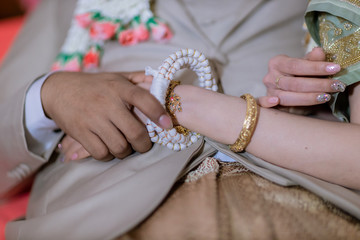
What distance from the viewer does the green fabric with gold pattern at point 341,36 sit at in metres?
0.55

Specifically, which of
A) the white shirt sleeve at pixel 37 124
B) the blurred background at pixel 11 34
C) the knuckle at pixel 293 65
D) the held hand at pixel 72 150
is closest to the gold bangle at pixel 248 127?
the knuckle at pixel 293 65

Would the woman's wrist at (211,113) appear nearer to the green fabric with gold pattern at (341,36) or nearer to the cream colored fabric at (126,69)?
the cream colored fabric at (126,69)

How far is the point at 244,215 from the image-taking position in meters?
0.47

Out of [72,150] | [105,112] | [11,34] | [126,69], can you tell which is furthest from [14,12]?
[105,112]

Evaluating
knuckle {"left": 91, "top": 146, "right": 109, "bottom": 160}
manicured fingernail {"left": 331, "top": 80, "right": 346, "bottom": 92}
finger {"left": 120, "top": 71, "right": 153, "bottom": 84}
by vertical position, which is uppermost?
manicured fingernail {"left": 331, "top": 80, "right": 346, "bottom": 92}

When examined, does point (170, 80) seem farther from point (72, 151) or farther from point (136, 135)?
point (72, 151)

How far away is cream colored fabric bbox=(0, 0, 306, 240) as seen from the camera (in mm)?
504

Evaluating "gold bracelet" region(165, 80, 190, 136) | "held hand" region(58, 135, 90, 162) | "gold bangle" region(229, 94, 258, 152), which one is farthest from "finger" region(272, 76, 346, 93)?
"held hand" region(58, 135, 90, 162)

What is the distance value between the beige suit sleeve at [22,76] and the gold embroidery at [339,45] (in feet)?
2.15

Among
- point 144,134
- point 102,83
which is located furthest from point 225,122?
point 102,83

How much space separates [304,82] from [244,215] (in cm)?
28

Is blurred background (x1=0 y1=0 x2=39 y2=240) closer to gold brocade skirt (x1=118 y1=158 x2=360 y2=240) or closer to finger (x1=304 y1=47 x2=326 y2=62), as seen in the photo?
gold brocade skirt (x1=118 y1=158 x2=360 y2=240)

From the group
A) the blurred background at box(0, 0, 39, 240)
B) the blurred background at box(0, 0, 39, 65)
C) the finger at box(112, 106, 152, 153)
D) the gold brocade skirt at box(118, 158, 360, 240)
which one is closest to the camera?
the gold brocade skirt at box(118, 158, 360, 240)

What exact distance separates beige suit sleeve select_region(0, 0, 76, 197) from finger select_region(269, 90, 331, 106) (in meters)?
0.55
